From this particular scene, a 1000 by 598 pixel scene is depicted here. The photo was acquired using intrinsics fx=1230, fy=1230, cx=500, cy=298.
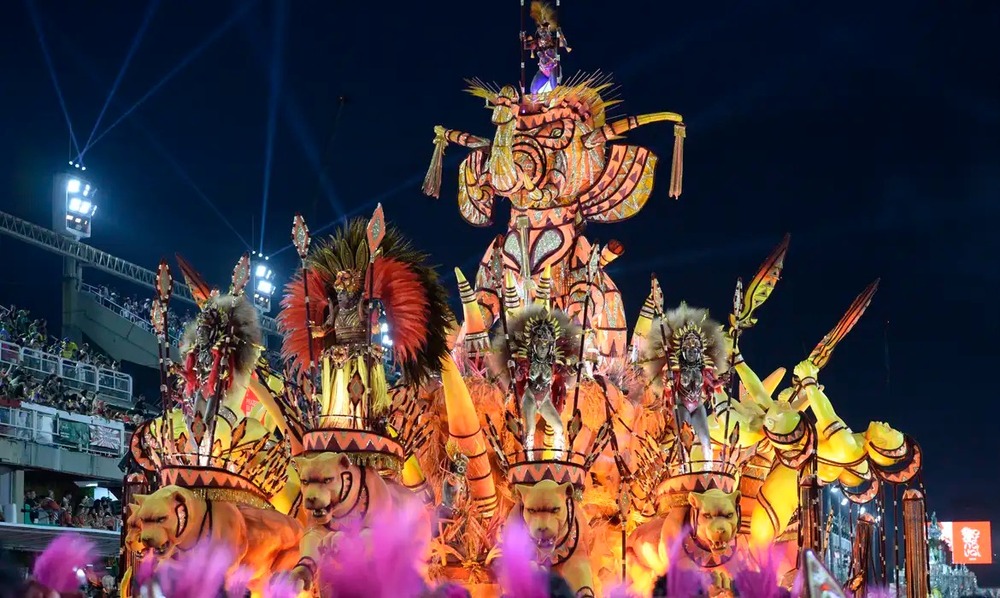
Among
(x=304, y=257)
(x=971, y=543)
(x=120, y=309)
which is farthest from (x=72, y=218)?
(x=971, y=543)

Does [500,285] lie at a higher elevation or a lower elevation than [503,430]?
higher

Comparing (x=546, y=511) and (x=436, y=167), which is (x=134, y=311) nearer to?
(x=436, y=167)

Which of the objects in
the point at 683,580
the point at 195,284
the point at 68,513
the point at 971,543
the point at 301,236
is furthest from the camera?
the point at 971,543

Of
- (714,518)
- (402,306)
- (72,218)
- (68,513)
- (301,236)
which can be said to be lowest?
(714,518)

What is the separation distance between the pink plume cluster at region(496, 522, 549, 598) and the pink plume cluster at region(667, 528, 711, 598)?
4.18 feet

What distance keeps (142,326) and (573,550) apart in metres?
18.4

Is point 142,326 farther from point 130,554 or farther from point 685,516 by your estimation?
point 685,516

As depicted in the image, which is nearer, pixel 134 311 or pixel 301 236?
pixel 301 236

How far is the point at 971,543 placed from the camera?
126 ft

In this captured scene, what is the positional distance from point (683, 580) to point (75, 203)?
18035 millimetres

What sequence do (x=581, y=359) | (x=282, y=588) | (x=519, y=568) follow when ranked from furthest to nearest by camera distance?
(x=581, y=359)
(x=282, y=588)
(x=519, y=568)

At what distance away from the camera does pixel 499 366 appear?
11453 millimetres

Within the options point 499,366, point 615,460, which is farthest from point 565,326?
point 615,460

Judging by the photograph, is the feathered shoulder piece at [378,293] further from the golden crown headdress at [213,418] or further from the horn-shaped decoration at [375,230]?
the golden crown headdress at [213,418]
